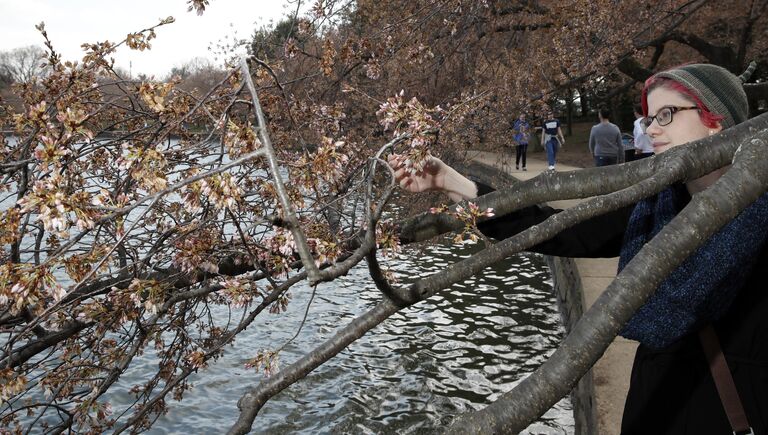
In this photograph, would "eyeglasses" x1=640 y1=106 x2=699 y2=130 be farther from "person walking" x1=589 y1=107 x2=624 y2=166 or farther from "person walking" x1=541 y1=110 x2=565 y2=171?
"person walking" x1=541 y1=110 x2=565 y2=171

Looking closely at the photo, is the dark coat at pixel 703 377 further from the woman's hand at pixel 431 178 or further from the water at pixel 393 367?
the water at pixel 393 367

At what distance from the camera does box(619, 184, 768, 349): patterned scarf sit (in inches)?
71.3

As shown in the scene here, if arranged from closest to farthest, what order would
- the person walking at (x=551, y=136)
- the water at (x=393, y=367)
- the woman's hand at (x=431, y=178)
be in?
the woman's hand at (x=431, y=178), the water at (x=393, y=367), the person walking at (x=551, y=136)

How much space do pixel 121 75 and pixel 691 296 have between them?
14.5 ft

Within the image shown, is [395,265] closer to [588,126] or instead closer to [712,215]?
[712,215]

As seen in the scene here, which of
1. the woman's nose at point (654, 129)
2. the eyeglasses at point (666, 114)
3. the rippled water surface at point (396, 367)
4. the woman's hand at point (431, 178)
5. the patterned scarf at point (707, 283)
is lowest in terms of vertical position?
the rippled water surface at point (396, 367)

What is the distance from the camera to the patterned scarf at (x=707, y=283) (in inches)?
71.3

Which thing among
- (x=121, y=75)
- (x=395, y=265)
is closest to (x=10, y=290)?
(x=121, y=75)

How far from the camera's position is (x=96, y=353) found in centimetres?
402

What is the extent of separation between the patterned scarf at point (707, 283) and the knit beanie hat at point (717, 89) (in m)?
0.40

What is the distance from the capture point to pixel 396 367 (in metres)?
10.3

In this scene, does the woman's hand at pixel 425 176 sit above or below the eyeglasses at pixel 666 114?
below

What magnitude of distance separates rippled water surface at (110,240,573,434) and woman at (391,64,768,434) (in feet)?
19.7

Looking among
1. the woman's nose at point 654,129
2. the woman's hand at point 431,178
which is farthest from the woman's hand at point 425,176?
the woman's nose at point 654,129
